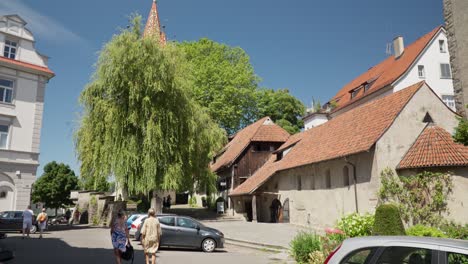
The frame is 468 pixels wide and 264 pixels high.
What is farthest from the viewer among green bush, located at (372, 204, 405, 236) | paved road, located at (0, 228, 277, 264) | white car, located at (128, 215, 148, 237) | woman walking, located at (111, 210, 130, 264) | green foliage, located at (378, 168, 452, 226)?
white car, located at (128, 215, 148, 237)

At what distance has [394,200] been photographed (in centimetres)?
1850

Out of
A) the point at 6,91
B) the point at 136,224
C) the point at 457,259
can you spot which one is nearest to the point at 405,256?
the point at 457,259

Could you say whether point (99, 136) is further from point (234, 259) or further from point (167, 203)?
point (167, 203)

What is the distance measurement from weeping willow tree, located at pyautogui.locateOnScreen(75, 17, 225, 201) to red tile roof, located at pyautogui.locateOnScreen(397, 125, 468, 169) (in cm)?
1495

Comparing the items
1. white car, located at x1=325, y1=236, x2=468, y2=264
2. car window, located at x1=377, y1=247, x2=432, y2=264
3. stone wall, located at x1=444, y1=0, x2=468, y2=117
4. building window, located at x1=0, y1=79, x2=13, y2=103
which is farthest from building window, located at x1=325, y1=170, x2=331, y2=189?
building window, located at x1=0, y1=79, x2=13, y2=103

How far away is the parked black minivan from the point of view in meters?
16.8

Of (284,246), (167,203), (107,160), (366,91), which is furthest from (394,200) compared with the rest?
(167,203)

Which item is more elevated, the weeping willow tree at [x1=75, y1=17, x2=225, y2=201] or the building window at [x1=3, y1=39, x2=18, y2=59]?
the building window at [x1=3, y1=39, x2=18, y2=59]

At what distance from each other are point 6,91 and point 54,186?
84.7 feet

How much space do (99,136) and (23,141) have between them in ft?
19.1

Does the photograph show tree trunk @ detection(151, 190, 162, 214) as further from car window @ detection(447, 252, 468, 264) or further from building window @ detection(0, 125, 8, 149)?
car window @ detection(447, 252, 468, 264)

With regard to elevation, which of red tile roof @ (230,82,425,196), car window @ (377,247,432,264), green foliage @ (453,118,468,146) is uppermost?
red tile roof @ (230,82,425,196)

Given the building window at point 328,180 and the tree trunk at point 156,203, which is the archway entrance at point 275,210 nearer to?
the building window at point 328,180

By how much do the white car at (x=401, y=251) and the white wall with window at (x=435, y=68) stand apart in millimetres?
31725
